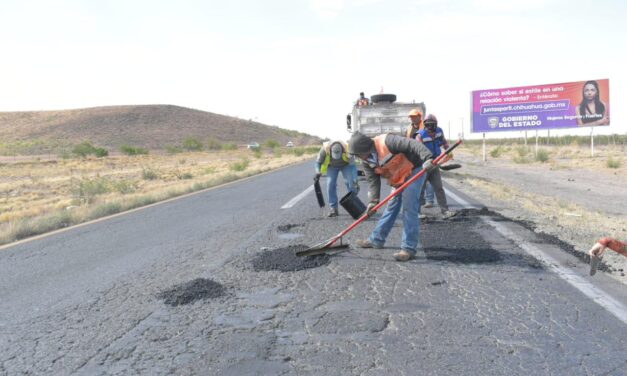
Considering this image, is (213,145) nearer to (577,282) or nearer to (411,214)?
(411,214)

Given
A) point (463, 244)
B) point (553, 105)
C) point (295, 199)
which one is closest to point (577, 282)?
point (463, 244)

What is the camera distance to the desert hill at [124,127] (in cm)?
9194

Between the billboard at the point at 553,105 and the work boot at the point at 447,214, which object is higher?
the billboard at the point at 553,105

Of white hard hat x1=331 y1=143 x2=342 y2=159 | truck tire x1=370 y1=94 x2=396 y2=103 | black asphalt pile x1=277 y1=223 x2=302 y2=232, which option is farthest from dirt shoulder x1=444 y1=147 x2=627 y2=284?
truck tire x1=370 y1=94 x2=396 y2=103

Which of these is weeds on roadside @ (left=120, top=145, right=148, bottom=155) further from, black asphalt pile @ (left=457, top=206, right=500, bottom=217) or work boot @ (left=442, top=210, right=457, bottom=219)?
work boot @ (left=442, top=210, right=457, bottom=219)

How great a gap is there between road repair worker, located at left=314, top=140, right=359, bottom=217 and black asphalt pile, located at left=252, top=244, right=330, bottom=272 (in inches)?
110

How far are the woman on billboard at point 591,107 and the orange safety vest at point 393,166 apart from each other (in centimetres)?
3156

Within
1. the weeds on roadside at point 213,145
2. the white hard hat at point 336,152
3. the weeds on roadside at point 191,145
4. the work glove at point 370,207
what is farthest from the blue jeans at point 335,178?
the weeds on roadside at point 213,145

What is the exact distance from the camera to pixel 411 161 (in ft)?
19.1

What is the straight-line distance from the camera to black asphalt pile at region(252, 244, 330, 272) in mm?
5531

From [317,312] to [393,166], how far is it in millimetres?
2291

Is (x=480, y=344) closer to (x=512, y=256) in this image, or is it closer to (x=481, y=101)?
(x=512, y=256)

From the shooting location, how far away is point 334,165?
355 inches

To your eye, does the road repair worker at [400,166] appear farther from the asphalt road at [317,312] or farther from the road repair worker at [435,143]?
the road repair worker at [435,143]
